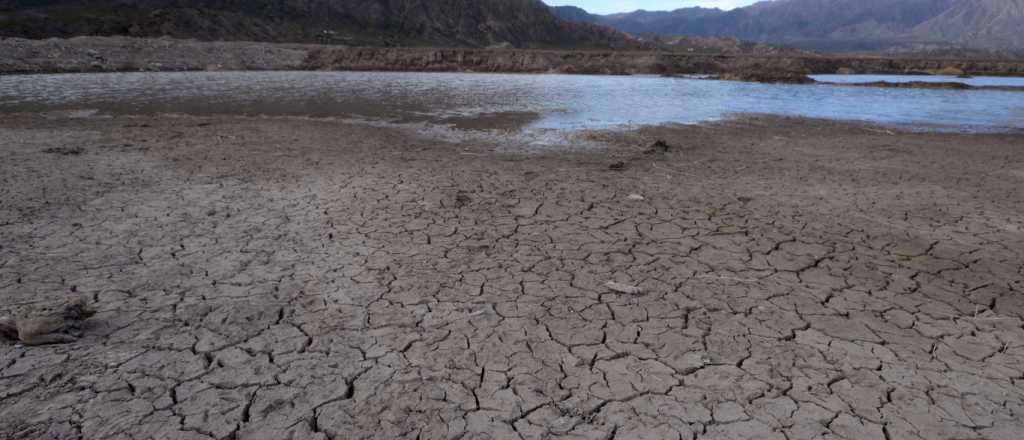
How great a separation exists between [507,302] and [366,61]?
49240 millimetres

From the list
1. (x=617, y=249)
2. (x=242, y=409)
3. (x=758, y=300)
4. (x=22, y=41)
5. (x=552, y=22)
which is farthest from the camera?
(x=552, y=22)

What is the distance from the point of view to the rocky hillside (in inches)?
1989

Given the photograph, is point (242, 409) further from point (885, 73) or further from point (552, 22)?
point (552, 22)

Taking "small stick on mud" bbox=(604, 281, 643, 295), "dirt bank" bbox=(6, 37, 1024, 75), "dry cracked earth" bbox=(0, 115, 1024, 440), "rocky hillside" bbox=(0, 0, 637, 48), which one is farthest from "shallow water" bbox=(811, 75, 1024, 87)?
"rocky hillside" bbox=(0, 0, 637, 48)

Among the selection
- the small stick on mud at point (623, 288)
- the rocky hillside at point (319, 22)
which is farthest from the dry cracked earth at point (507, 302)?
the rocky hillside at point (319, 22)

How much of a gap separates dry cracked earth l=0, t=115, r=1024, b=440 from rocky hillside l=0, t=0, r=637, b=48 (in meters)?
52.4

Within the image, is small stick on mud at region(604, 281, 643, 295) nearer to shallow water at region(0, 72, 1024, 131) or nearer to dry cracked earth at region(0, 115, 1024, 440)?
dry cracked earth at region(0, 115, 1024, 440)

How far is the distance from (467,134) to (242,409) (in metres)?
10.3

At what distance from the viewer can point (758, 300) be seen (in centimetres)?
428

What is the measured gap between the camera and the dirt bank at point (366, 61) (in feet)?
110

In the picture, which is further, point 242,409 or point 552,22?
point 552,22

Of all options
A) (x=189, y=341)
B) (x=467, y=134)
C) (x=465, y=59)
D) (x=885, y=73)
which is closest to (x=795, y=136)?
(x=467, y=134)

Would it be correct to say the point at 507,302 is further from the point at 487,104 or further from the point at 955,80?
the point at 955,80

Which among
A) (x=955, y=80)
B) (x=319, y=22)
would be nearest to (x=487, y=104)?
(x=955, y=80)
